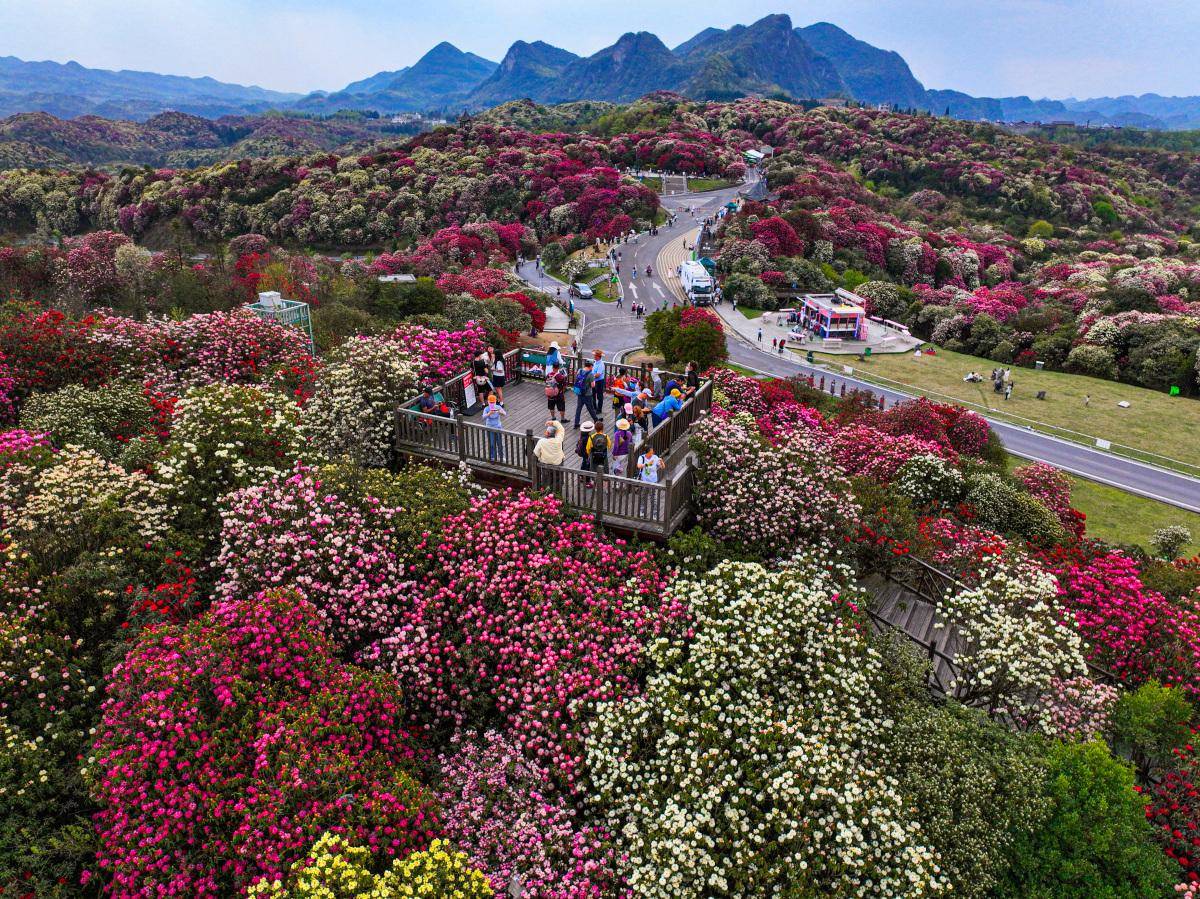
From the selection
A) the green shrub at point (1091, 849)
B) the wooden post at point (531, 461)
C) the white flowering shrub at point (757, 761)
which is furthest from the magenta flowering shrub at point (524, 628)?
the green shrub at point (1091, 849)

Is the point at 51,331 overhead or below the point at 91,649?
overhead

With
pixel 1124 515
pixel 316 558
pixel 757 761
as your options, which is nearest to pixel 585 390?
pixel 316 558

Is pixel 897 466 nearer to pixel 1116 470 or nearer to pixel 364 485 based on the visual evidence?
pixel 364 485

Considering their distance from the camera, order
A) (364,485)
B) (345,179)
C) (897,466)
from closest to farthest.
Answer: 1. (364,485)
2. (897,466)
3. (345,179)

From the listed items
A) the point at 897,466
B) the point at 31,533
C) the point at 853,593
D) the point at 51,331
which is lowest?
the point at 897,466

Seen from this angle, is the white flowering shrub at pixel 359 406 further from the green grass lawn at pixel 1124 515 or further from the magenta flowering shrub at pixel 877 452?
the green grass lawn at pixel 1124 515

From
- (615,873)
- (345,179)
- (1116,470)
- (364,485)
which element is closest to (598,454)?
(364,485)

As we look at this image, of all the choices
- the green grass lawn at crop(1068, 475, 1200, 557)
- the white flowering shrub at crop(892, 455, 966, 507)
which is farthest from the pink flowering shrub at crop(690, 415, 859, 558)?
the green grass lawn at crop(1068, 475, 1200, 557)
